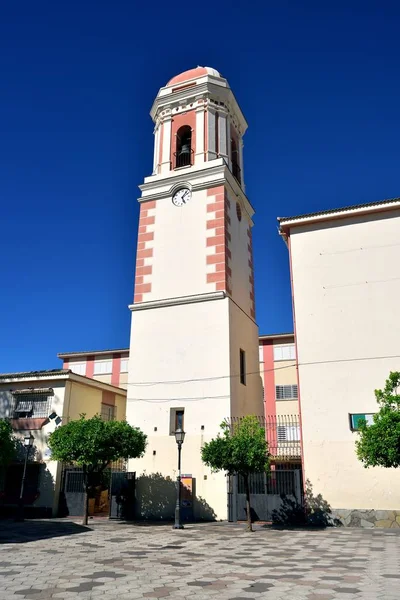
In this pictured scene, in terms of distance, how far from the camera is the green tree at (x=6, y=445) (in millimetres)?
19516

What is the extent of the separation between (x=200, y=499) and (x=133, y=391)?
5.00 meters

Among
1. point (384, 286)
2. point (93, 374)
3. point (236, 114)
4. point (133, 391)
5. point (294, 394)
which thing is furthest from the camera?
point (93, 374)

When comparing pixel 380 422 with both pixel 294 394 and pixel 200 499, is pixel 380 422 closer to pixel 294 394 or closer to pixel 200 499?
pixel 200 499

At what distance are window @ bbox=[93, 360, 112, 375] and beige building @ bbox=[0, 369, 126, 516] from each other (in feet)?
26.1

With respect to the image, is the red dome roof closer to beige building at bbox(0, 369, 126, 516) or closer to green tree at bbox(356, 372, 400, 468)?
beige building at bbox(0, 369, 126, 516)

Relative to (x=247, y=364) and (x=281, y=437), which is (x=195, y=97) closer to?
(x=247, y=364)

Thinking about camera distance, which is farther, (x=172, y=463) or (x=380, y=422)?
(x=172, y=463)

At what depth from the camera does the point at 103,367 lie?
107 feet

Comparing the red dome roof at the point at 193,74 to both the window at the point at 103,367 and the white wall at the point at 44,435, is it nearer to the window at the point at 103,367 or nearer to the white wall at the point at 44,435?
the white wall at the point at 44,435

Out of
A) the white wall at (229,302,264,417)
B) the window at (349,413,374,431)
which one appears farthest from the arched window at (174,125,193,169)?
the window at (349,413,374,431)

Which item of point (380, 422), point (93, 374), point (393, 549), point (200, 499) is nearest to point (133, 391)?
point (200, 499)

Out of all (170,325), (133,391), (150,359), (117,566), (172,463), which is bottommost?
(117,566)

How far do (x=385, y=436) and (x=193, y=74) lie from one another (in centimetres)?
2026

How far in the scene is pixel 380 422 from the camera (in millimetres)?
13102
